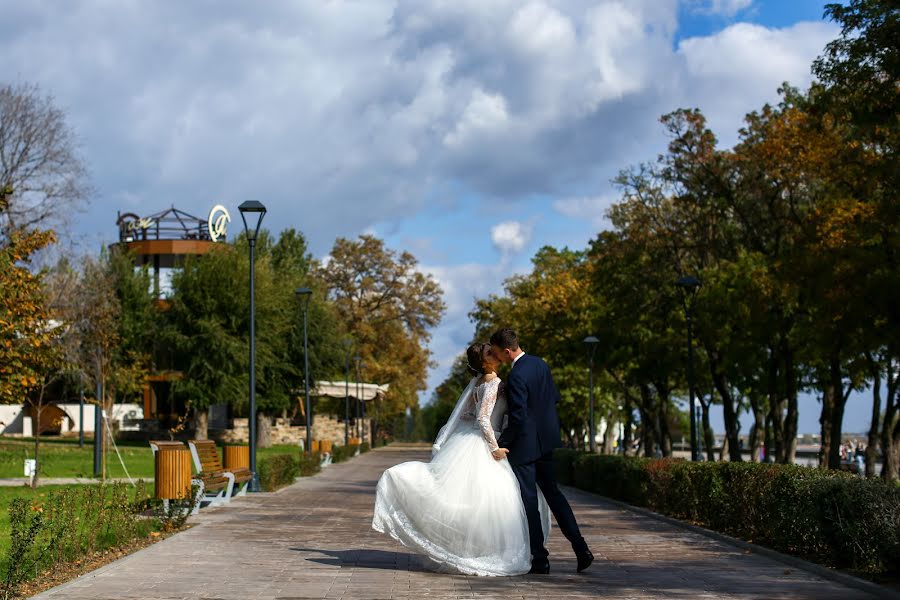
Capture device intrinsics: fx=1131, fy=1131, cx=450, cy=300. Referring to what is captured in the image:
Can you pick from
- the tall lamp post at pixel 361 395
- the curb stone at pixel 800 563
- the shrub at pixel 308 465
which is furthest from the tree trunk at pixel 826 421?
the tall lamp post at pixel 361 395

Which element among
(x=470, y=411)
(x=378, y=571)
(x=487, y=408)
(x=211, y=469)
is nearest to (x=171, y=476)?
(x=211, y=469)

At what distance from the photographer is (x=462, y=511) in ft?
32.1

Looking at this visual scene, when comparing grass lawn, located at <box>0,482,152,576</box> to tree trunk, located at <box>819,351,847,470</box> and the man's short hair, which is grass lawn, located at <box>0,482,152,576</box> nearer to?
the man's short hair

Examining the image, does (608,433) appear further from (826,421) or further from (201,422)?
(826,421)

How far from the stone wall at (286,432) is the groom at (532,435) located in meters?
40.4

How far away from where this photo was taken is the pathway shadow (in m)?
10.7

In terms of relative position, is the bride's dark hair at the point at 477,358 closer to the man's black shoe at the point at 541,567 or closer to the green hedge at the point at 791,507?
the man's black shoe at the point at 541,567

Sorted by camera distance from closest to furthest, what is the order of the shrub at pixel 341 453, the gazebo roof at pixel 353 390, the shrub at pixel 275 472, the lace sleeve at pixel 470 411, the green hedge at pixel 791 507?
1. the green hedge at pixel 791 507
2. the lace sleeve at pixel 470 411
3. the shrub at pixel 275 472
4. the shrub at pixel 341 453
5. the gazebo roof at pixel 353 390

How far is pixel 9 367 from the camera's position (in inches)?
684

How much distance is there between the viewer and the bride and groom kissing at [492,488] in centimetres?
980

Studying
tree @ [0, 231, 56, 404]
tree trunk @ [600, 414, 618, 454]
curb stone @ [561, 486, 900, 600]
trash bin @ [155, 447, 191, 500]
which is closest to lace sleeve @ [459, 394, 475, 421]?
curb stone @ [561, 486, 900, 600]

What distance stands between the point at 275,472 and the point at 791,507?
1450 cm

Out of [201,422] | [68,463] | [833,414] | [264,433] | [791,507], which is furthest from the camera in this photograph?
[264,433]

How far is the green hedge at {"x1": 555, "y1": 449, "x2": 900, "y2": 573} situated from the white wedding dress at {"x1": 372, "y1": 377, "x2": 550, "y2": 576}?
8.73 ft
